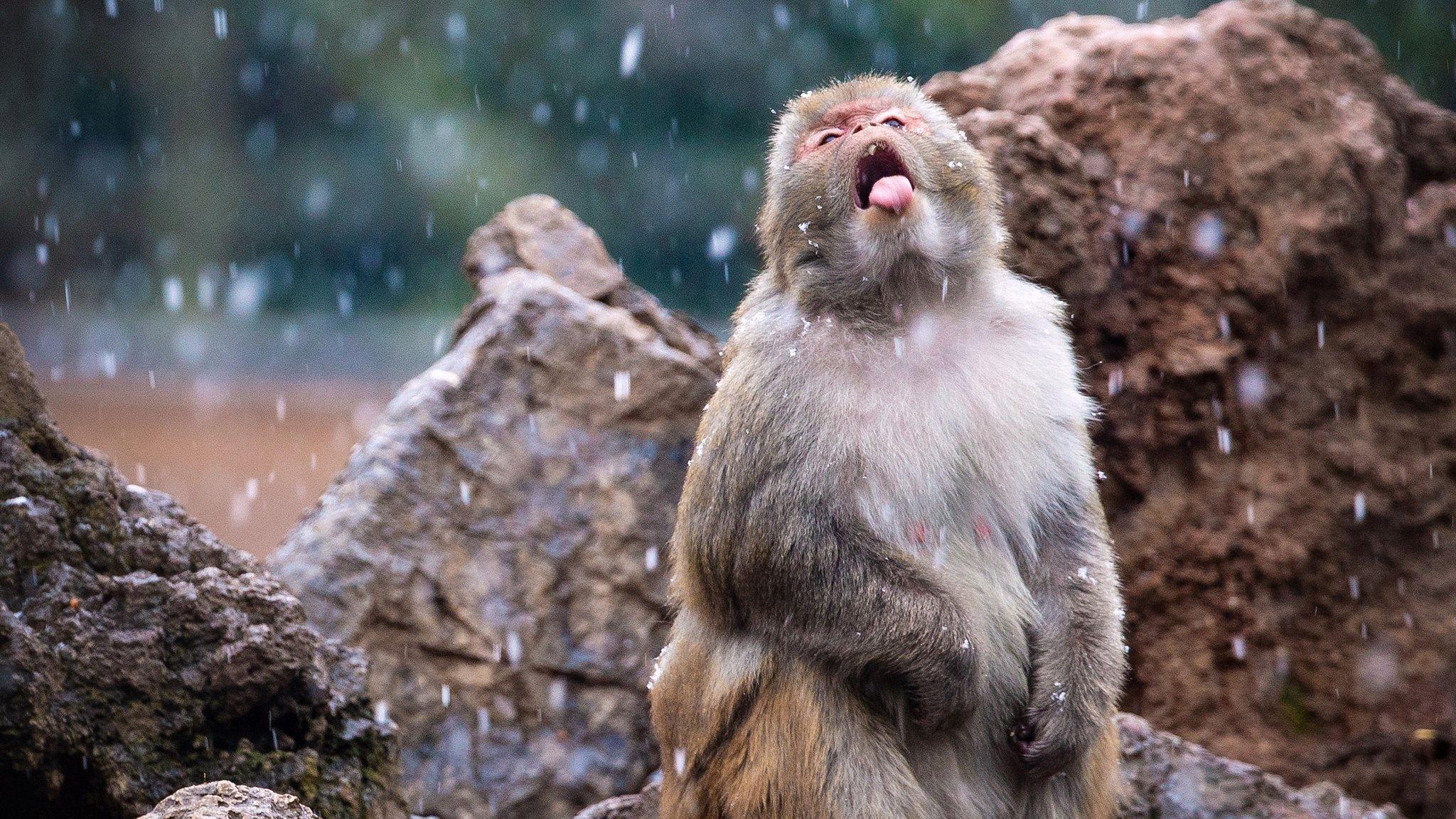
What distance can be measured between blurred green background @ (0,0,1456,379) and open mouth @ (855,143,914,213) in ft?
12.6

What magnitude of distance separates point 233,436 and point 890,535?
5701 millimetres

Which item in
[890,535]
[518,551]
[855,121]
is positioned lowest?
[518,551]

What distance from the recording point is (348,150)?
302 inches

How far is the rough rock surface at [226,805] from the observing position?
1.86 m

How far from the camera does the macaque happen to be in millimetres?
2439

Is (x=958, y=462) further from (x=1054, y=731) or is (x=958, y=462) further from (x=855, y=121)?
(x=855, y=121)

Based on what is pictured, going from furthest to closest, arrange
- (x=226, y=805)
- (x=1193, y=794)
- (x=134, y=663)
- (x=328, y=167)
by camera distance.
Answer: (x=328, y=167), (x=1193, y=794), (x=134, y=663), (x=226, y=805)

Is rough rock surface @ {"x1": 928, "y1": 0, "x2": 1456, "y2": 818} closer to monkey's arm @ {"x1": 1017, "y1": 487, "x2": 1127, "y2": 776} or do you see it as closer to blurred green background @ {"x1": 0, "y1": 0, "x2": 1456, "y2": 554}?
monkey's arm @ {"x1": 1017, "y1": 487, "x2": 1127, "y2": 776}

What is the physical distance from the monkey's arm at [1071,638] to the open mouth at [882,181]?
77 centimetres

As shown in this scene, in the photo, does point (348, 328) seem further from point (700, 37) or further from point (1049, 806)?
point (1049, 806)

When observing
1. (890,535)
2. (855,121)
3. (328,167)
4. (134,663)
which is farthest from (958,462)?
(328,167)

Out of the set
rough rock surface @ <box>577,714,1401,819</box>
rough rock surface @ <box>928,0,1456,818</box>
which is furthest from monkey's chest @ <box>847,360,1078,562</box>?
rough rock surface @ <box>928,0,1456,818</box>

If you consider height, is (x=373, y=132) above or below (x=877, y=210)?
below

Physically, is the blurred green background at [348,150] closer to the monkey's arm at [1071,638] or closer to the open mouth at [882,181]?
the open mouth at [882,181]
